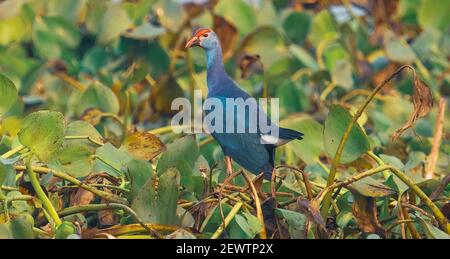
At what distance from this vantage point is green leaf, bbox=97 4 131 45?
3.79 m

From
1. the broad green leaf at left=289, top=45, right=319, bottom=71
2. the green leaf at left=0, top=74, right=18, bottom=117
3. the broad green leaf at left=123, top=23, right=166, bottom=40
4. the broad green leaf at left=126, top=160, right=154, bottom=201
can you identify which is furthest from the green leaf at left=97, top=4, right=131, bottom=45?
the broad green leaf at left=126, top=160, right=154, bottom=201

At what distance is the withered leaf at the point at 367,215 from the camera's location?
2275mm

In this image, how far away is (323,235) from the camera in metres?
2.28

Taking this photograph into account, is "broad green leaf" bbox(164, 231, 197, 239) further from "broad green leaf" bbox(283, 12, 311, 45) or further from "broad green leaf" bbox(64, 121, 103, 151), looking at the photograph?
"broad green leaf" bbox(283, 12, 311, 45)

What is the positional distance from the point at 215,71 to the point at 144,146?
450mm

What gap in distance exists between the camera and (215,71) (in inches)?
114

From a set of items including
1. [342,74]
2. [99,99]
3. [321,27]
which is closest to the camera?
[99,99]

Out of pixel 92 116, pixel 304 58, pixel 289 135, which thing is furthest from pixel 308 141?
pixel 304 58

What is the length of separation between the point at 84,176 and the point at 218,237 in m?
0.40

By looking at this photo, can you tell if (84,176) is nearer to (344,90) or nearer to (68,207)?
(68,207)

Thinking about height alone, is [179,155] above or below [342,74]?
below

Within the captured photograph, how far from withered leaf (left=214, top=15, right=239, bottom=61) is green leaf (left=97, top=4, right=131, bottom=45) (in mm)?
340

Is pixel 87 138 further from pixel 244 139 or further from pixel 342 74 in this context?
pixel 342 74
